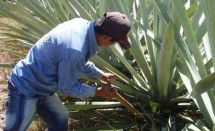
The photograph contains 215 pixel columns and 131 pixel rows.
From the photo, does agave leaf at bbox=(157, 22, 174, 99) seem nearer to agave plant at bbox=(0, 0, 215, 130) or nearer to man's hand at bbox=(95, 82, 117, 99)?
agave plant at bbox=(0, 0, 215, 130)

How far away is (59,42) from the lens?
6.85 ft

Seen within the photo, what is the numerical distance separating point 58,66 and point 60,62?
7 centimetres

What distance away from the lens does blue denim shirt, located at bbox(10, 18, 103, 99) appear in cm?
206

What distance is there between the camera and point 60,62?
2.08 m

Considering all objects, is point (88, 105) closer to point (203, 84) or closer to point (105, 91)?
point (105, 91)

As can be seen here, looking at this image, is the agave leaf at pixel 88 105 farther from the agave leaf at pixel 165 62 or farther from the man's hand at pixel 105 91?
the man's hand at pixel 105 91

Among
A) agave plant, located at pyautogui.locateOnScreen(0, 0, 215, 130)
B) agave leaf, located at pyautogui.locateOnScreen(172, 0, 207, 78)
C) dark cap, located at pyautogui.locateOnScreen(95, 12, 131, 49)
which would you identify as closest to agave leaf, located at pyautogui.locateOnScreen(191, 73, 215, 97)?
agave plant, located at pyautogui.locateOnScreen(0, 0, 215, 130)

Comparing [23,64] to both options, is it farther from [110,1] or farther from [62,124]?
[110,1]

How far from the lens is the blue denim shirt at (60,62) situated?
2057 millimetres

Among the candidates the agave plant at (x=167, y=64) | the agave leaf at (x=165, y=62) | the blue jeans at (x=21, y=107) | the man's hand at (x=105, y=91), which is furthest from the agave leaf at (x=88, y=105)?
the man's hand at (x=105, y=91)

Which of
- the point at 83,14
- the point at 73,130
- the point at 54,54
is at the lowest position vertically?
the point at 73,130

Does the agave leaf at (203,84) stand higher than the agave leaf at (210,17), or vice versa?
the agave leaf at (210,17)

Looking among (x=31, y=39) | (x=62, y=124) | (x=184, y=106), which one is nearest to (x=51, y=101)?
(x=62, y=124)

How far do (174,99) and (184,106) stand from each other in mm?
127
